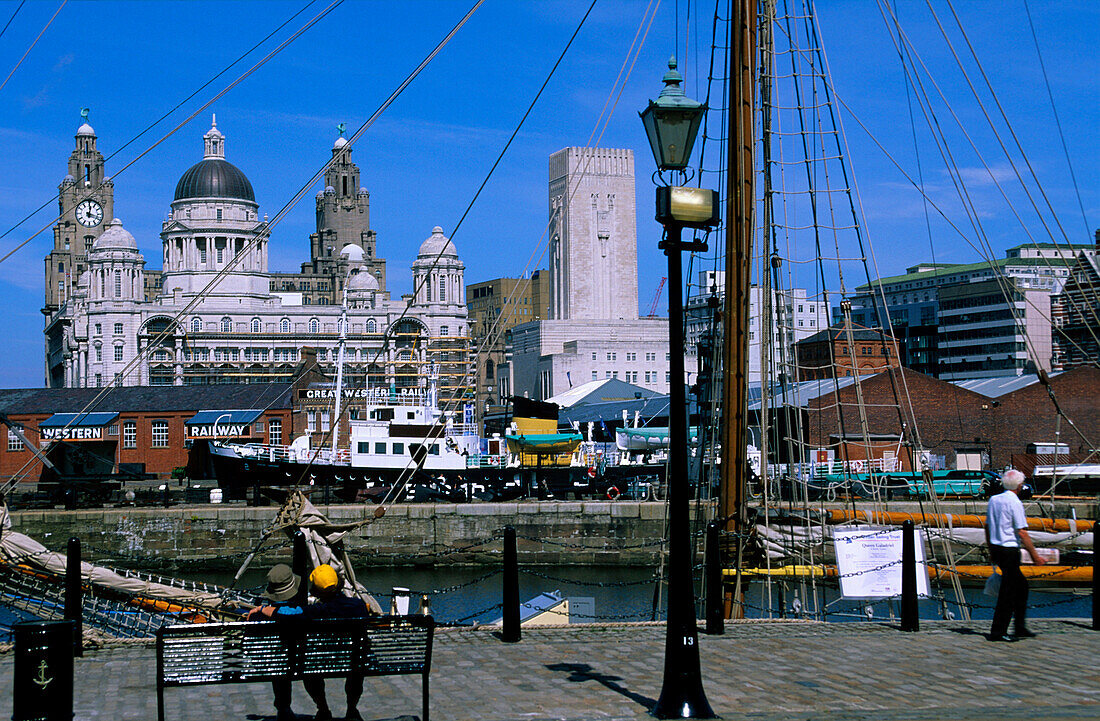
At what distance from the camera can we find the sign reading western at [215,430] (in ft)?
195

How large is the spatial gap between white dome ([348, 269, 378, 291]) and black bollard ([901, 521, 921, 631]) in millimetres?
142788

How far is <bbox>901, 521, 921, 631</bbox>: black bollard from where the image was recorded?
503 inches

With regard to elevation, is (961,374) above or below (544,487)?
above

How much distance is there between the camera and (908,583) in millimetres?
12875

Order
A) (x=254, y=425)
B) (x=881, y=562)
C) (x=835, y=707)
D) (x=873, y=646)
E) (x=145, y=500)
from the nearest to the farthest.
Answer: (x=835, y=707) → (x=873, y=646) → (x=881, y=562) → (x=145, y=500) → (x=254, y=425)

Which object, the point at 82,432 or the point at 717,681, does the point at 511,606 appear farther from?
the point at 82,432

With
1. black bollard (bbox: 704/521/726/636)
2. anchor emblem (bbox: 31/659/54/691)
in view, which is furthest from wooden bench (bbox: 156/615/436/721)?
black bollard (bbox: 704/521/726/636)

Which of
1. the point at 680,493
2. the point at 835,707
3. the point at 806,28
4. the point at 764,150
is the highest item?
the point at 806,28

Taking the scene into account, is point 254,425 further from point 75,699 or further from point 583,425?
point 75,699

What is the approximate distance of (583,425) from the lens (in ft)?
266

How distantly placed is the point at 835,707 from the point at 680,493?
2.11m

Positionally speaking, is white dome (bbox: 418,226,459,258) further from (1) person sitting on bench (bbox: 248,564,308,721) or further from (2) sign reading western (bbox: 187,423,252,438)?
(1) person sitting on bench (bbox: 248,564,308,721)

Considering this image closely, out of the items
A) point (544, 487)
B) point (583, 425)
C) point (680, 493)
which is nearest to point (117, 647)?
point (680, 493)

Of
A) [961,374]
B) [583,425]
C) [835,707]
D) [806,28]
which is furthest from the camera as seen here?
[961,374]
